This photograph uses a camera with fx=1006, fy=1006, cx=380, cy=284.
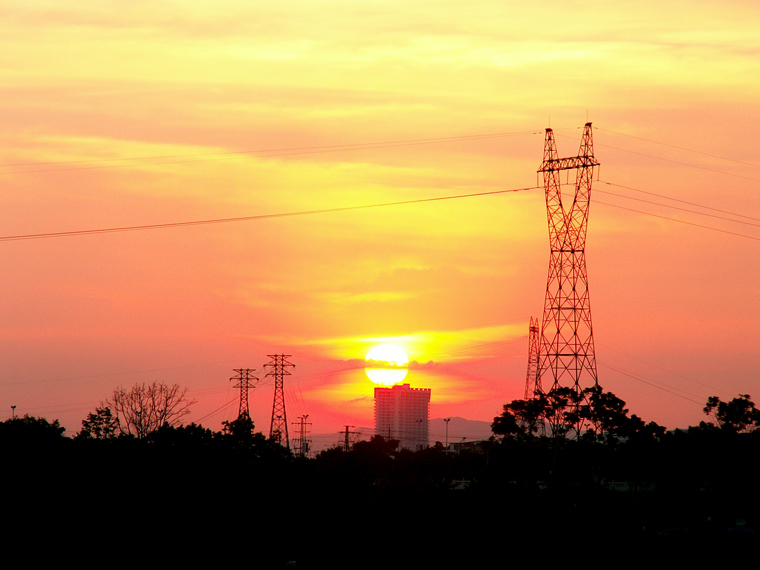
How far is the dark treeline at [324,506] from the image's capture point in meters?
61.2

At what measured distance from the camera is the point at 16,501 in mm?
58719

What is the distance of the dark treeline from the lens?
61.2 metres

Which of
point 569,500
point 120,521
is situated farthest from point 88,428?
point 569,500

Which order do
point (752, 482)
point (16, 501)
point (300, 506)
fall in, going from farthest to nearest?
point (752, 482) → point (300, 506) → point (16, 501)

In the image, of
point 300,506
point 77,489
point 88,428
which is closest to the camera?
point 77,489

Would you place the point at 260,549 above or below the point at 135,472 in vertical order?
below

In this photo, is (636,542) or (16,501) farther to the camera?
(636,542)

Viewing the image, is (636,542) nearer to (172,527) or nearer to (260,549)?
(260,549)

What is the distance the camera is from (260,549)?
6425cm

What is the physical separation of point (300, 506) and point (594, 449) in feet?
118

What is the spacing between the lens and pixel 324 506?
75688 mm

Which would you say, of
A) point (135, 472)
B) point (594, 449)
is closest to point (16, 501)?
point (135, 472)

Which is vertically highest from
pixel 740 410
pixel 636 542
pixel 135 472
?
pixel 740 410

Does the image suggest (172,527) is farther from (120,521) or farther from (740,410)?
(740,410)
